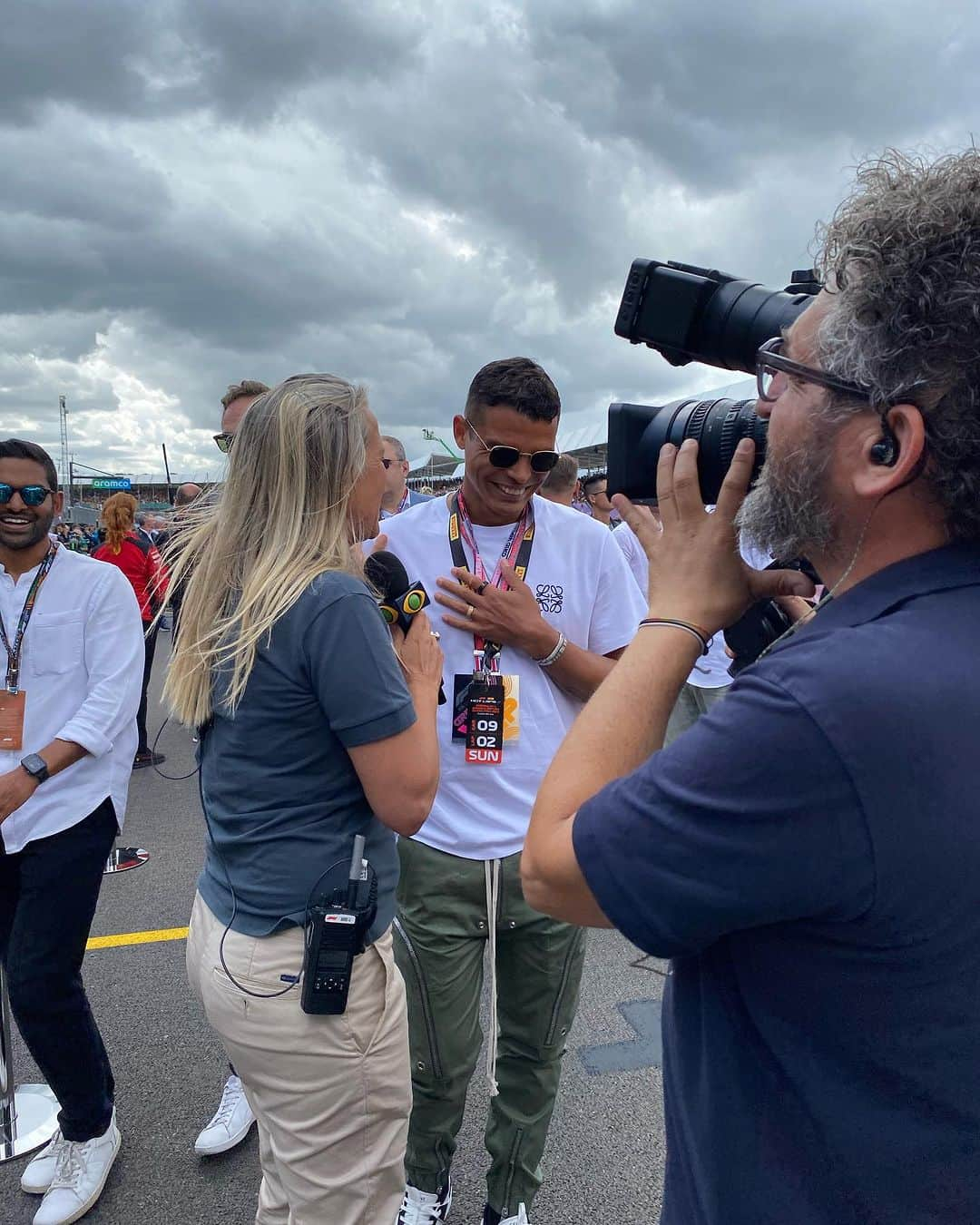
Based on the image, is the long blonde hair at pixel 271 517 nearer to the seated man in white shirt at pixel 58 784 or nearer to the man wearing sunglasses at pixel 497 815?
the man wearing sunglasses at pixel 497 815

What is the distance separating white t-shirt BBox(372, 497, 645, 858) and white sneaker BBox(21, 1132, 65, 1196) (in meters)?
1.39

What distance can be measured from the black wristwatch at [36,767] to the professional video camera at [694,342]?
1763 mm

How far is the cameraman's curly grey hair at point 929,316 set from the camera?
76 centimetres

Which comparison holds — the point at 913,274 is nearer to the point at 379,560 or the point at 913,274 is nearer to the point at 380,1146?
the point at 379,560

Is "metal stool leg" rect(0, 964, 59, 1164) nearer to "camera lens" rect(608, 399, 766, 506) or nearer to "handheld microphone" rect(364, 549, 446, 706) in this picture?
"handheld microphone" rect(364, 549, 446, 706)

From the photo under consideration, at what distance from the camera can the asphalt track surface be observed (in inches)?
87.3

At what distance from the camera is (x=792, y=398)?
2.91ft

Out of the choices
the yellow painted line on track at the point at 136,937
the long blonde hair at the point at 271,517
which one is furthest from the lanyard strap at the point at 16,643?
the yellow painted line on track at the point at 136,937

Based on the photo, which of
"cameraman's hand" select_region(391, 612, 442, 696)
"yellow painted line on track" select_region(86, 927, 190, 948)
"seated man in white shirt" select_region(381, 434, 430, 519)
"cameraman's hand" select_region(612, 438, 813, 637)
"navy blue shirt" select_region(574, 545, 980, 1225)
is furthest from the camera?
"seated man in white shirt" select_region(381, 434, 430, 519)

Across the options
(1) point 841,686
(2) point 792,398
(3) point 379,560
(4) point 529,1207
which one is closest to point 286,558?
(3) point 379,560

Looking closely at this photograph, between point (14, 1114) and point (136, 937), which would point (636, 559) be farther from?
point (14, 1114)

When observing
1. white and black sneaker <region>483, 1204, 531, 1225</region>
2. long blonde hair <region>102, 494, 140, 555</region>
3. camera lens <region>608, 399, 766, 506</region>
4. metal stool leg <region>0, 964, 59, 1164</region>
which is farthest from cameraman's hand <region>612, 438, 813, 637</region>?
long blonde hair <region>102, 494, 140, 555</region>

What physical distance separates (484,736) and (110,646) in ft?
3.76

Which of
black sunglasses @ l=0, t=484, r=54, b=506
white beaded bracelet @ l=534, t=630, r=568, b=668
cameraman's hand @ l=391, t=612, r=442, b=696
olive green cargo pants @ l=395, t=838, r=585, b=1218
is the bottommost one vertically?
olive green cargo pants @ l=395, t=838, r=585, b=1218
